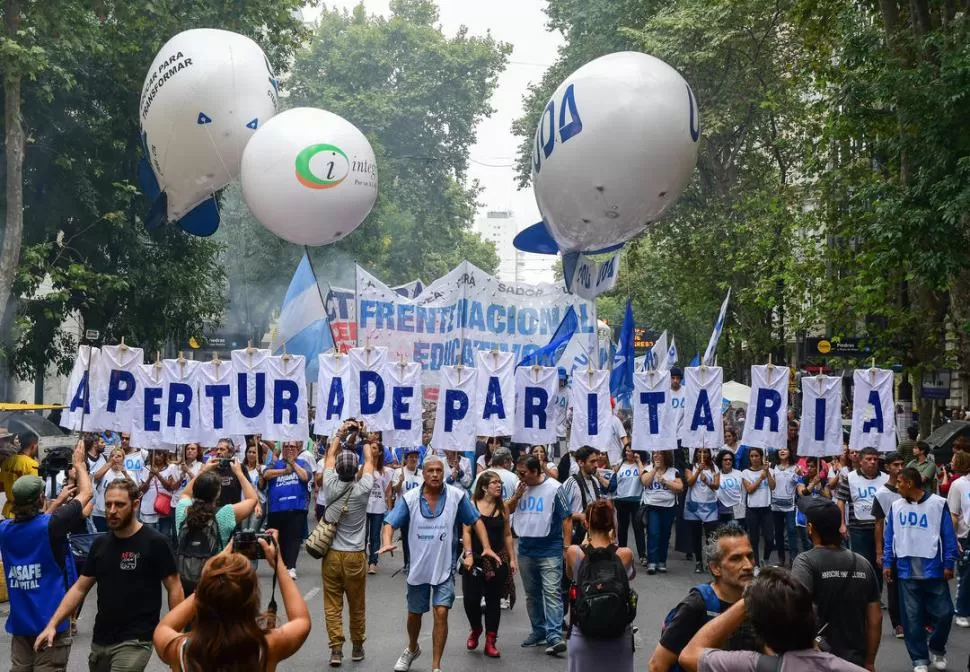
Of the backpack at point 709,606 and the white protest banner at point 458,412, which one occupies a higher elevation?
the white protest banner at point 458,412

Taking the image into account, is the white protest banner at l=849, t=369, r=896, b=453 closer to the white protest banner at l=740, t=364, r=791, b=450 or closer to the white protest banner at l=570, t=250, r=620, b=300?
the white protest banner at l=740, t=364, r=791, b=450

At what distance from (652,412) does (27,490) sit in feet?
26.8

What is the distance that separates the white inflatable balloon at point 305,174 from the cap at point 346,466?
5.12 meters

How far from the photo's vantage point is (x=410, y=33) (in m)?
52.7

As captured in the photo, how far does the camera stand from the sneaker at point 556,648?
9694mm

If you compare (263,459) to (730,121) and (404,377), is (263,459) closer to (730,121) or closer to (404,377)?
(404,377)

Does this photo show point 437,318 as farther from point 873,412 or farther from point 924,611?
point 924,611

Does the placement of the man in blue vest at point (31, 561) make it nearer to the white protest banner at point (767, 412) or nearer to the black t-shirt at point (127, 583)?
the black t-shirt at point (127, 583)

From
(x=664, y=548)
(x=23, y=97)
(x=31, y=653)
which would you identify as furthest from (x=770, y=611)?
(x=23, y=97)

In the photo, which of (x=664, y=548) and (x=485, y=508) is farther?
(x=664, y=548)

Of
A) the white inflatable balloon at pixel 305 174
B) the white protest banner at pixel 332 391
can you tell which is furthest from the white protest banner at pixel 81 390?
the white inflatable balloon at pixel 305 174

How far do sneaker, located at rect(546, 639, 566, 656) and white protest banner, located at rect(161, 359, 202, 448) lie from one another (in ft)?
17.0

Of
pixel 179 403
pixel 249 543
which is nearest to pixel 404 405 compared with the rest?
pixel 179 403

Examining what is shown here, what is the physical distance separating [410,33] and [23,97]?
32685mm
